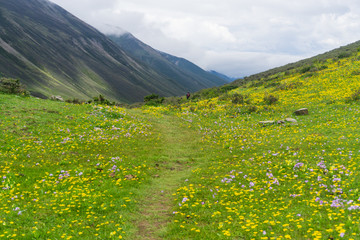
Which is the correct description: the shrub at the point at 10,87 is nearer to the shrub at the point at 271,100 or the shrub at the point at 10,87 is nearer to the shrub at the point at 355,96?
the shrub at the point at 271,100

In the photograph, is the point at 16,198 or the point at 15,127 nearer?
the point at 16,198

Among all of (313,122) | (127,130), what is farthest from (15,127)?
(313,122)

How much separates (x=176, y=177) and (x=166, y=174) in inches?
30.5

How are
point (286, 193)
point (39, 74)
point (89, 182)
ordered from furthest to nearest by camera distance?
point (39, 74), point (89, 182), point (286, 193)

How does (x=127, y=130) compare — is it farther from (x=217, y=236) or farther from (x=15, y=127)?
(x=217, y=236)

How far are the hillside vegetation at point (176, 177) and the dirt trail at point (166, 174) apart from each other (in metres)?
0.07

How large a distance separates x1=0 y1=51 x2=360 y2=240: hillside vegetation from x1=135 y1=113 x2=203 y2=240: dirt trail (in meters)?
0.07

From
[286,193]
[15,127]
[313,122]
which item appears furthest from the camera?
[313,122]

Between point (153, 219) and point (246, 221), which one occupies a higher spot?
point (246, 221)

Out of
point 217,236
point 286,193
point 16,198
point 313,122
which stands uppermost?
point 313,122

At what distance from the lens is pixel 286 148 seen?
51.5 feet

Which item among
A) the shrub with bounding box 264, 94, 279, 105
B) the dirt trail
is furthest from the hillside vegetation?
the shrub with bounding box 264, 94, 279, 105

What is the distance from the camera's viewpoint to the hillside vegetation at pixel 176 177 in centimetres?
812

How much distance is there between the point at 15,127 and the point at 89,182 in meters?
11.3
